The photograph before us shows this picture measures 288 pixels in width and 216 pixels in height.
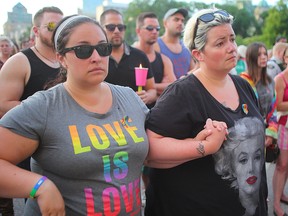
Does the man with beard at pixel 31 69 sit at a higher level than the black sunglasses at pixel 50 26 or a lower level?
lower

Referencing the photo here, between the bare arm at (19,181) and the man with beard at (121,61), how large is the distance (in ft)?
6.98

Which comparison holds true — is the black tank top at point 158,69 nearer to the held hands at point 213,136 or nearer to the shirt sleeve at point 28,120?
the held hands at point 213,136

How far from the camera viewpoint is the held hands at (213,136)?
1637 millimetres

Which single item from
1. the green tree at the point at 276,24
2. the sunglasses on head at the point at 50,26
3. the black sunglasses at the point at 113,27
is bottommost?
the green tree at the point at 276,24

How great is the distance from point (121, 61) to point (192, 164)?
6.78 feet

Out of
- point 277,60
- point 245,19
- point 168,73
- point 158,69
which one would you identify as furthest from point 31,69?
point 245,19

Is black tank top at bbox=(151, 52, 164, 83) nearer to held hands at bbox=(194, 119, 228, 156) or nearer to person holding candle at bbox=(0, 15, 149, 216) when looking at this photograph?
person holding candle at bbox=(0, 15, 149, 216)

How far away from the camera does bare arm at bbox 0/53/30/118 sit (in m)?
2.68

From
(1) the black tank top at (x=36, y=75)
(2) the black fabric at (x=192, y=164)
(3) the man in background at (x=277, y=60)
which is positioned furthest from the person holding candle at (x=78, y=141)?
(3) the man in background at (x=277, y=60)

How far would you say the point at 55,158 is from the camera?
1.49 meters

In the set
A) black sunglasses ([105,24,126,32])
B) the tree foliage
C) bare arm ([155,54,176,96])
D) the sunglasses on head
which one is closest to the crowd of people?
the sunglasses on head

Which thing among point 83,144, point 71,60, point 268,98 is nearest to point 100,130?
point 83,144

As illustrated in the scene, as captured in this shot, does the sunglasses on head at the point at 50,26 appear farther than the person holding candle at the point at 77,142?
Yes

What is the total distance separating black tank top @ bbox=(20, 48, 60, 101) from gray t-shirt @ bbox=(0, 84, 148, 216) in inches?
A: 46.1
